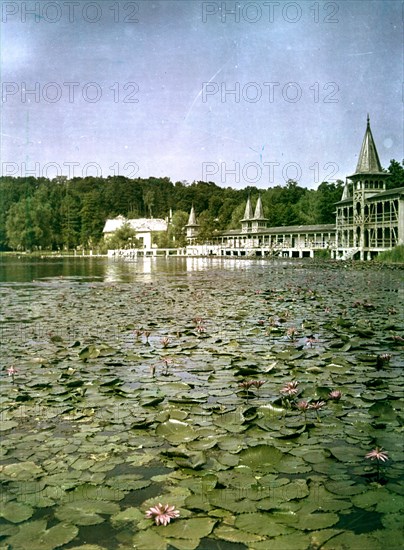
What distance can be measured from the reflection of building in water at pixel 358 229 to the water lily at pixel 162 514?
132 ft

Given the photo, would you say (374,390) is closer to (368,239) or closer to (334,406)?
(334,406)

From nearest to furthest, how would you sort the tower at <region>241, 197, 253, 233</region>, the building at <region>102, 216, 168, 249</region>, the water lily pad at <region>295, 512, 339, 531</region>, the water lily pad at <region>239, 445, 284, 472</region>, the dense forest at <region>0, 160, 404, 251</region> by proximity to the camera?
Answer: the water lily pad at <region>295, 512, 339, 531</region> → the water lily pad at <region>239, 445, 284, 472</region> → the dense forest at <region>0, 160, 404, 251</region> → the tower at <region>241, 197, 253, 233</region> → the building at <region>102, 216, 168, 249</region>

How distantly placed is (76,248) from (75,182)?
856 inches

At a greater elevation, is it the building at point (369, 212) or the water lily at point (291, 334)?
the building at point (369, 212)

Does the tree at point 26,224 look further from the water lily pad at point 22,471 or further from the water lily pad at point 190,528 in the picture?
the water lily pad at point 190,528

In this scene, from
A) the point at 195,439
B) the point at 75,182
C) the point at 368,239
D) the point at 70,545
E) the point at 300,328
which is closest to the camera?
the point at 70,545

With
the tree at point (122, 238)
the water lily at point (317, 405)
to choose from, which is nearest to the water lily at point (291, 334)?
the water lily at point (317, 405)

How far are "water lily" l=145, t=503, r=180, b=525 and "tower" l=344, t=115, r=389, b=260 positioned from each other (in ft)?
150

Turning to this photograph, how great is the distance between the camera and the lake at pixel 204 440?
7.66ft

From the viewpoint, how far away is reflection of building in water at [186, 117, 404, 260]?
138ft

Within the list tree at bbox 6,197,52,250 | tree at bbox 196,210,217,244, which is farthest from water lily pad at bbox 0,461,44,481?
tree at bbox 196,210,217,244

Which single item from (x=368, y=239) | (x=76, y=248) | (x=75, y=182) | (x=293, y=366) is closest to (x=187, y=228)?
(x=76, y=248)

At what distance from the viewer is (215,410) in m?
4.01

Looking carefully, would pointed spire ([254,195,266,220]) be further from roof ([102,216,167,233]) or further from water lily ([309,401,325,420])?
water lily ([309,401,325,420])
